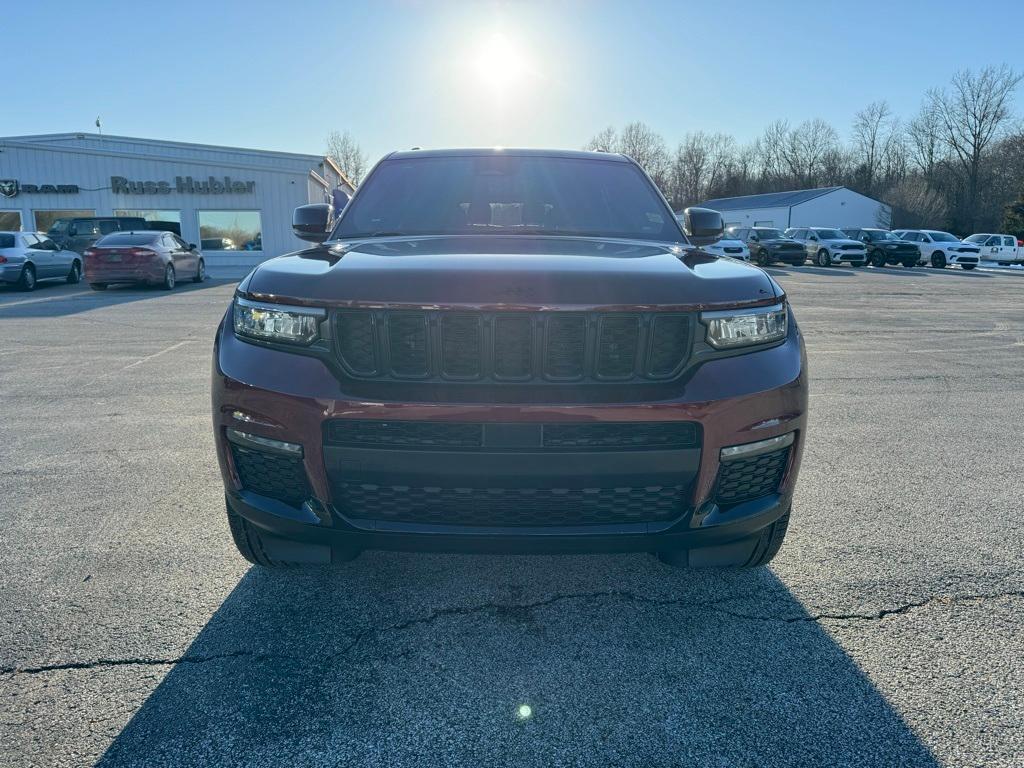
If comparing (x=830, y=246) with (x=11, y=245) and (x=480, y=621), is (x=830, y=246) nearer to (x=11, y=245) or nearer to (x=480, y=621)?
(x=11, y=245)

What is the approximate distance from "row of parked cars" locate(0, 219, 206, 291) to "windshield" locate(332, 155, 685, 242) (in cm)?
1474

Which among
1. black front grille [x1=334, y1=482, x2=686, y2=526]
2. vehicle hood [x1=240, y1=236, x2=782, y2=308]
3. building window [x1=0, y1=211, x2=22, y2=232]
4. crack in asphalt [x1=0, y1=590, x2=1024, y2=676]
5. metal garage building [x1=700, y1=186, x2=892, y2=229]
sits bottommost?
crack in asphalt [x1=0, y1=590, x2=1024, y2=676]

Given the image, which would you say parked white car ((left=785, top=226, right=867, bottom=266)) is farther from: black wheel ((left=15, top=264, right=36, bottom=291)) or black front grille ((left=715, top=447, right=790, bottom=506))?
black front grille ((left=715, top=447, right=790, bottom=506))

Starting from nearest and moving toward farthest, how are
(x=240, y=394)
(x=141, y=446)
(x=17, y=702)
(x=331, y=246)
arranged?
(x=17, y=702)
(x=240, y=394)
(x=331, y=246)
(x=141, y=446)

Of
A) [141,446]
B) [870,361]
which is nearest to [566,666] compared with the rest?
[141,446]

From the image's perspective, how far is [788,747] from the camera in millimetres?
1888

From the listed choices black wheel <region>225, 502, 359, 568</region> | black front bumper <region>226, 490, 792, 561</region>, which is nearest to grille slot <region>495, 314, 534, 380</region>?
black front bumper <region>226, 490, 792, 561</region>

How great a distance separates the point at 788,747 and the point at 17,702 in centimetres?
216

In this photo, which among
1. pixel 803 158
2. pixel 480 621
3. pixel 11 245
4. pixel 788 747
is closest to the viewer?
pixel 788 747

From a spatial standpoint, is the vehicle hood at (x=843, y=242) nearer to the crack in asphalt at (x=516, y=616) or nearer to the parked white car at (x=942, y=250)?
the parked white car at (x=942, y=250)

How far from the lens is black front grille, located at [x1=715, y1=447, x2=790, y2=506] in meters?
2.20

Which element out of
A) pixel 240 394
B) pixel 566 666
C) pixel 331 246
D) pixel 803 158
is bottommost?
pixel 566 666

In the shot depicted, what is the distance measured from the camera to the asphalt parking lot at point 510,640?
6.26 ft

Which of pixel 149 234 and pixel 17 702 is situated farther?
pixel 149 234
